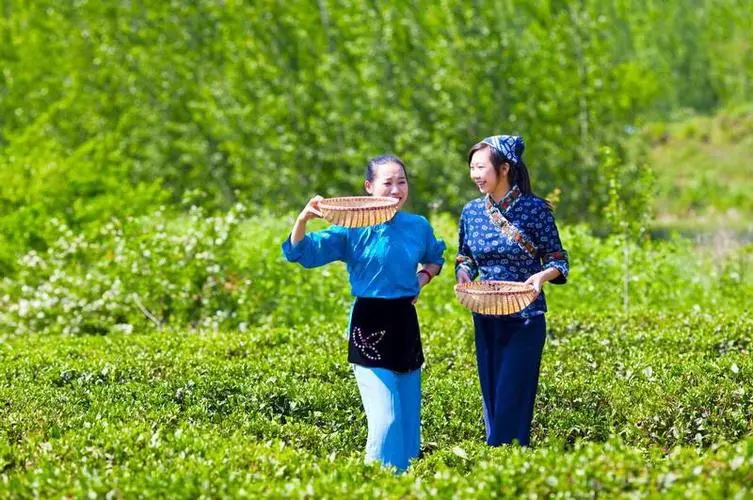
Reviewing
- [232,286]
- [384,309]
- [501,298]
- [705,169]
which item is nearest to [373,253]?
[384,309]

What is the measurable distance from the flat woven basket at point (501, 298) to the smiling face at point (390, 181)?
1.74ft

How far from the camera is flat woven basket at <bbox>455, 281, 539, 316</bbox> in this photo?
4.62 meters

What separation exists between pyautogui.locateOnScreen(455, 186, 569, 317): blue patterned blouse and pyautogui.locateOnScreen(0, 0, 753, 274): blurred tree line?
10465mm

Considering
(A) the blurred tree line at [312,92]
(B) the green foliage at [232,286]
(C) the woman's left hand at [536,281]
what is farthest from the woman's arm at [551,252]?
(A) the blurred tree line at [312,92]

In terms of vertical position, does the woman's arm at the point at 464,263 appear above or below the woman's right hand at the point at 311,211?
below

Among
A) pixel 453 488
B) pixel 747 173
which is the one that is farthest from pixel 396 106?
pixel 747 173

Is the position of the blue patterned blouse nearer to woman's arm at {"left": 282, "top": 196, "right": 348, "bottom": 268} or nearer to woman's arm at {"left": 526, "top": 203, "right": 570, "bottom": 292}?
woman's arm at {"left": 526, "top": 203, "right": 570, "bottom": 292}

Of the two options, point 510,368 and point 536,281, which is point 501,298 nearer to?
point 536,281

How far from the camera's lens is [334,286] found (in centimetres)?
980

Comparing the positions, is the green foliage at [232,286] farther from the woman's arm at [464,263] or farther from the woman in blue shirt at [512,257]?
the woman in blue shirt at [512,257]

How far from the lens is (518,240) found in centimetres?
489

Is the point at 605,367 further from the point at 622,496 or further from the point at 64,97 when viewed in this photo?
the point at 64,97

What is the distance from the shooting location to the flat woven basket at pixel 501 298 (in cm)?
462

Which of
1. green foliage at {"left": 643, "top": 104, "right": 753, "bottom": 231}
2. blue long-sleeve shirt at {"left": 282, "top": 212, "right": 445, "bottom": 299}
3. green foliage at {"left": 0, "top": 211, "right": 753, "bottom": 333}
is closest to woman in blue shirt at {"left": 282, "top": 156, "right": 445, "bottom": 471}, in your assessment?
blue long-sleeve shirt at {"left": 282, "top": 212, "right": 445, "bottom": 299}
